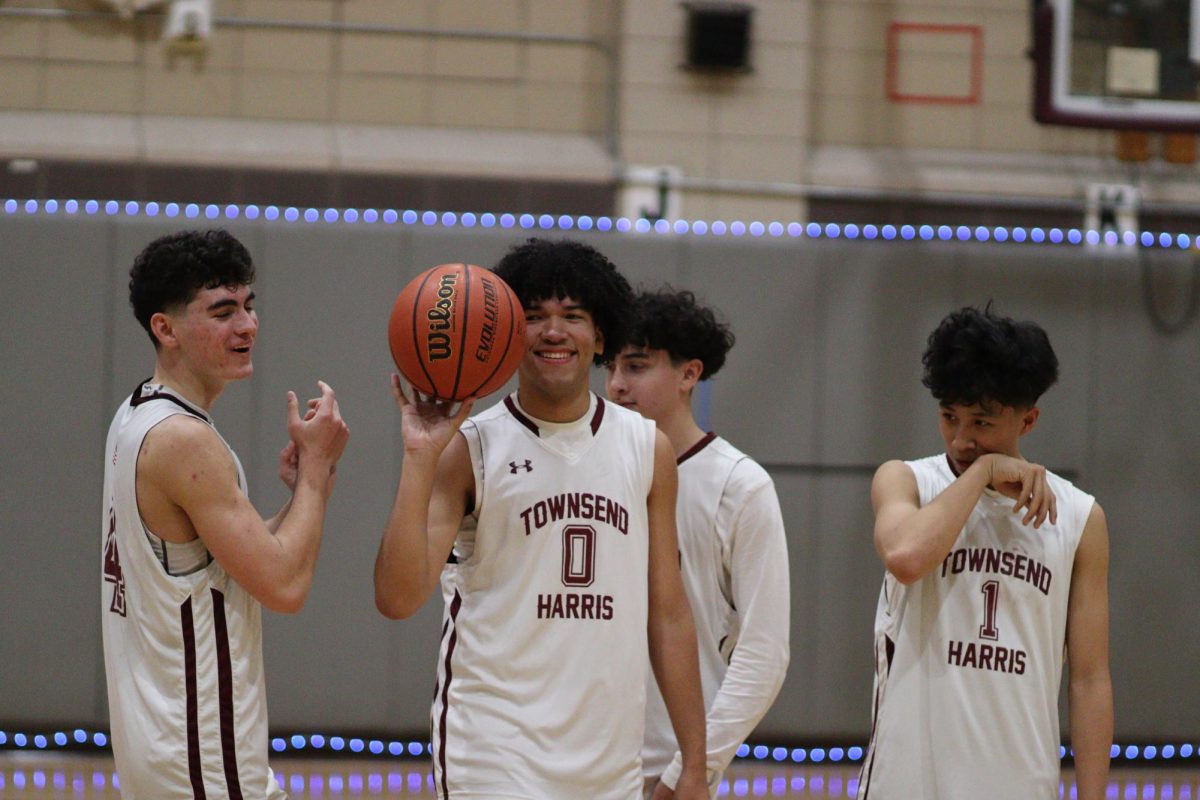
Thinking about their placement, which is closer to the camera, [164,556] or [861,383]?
[164,556]

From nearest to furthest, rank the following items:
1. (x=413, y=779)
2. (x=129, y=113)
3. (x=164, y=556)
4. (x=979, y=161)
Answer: (x=164, y=556), (x=413, y=779), (x=129, y=113), (x=979, y=161)

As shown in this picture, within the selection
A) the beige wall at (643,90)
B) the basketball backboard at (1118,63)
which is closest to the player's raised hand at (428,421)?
the beige wall at (643,90)

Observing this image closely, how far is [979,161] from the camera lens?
7.17m

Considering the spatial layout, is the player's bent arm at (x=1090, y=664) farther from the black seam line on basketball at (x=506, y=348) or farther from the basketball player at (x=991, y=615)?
the black seam line on basketball at (x=506, y=348)

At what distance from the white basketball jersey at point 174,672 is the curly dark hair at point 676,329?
1247 mm

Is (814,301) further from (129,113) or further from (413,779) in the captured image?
(129,113)

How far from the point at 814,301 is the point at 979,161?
5.16 ft

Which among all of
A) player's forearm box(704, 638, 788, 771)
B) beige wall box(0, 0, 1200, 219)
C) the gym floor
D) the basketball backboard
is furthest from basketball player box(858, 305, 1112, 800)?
beige wall box(0, 0, 1200, 219)

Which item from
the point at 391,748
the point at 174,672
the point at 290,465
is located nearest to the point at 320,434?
the point at 290,465

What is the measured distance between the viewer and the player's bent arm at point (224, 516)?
7.98ft

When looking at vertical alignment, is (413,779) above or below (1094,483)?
below

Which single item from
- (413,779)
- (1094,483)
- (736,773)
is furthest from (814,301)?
(413,779)

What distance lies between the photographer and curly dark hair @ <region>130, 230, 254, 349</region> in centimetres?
261

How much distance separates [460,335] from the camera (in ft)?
8.02
